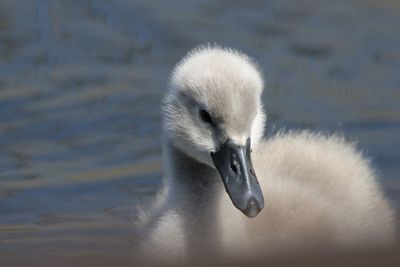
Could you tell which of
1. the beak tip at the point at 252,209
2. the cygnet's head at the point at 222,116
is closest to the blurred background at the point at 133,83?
the cygnet's head at the point at 222,116

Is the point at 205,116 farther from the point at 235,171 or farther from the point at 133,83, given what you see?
the point at 133,83

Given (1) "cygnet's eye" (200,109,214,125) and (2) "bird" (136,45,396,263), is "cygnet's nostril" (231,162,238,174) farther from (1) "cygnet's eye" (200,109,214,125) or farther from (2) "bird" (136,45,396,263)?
(1) "cygnet's eye" (200,109,214,125)

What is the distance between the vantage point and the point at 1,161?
13.0ft

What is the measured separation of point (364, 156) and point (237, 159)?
948 millimetres

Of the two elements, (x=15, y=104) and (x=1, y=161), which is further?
(x=15, y=104)

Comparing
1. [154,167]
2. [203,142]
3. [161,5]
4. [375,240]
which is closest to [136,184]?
[154,167]

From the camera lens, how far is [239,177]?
2352mm

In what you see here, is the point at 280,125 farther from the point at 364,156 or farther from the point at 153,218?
the point at 153,218

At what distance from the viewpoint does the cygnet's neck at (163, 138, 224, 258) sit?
2523 mm

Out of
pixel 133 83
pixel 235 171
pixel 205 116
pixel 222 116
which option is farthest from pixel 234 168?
pixel 133 83

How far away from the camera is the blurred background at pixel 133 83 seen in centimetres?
356

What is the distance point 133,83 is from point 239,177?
7.45 feet

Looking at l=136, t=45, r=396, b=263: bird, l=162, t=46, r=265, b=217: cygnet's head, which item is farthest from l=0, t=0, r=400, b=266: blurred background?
l=162, t=46, r=265, b=217: cygnet's head

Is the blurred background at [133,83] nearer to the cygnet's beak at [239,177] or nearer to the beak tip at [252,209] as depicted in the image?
the cygnet's beak at [239,177]
